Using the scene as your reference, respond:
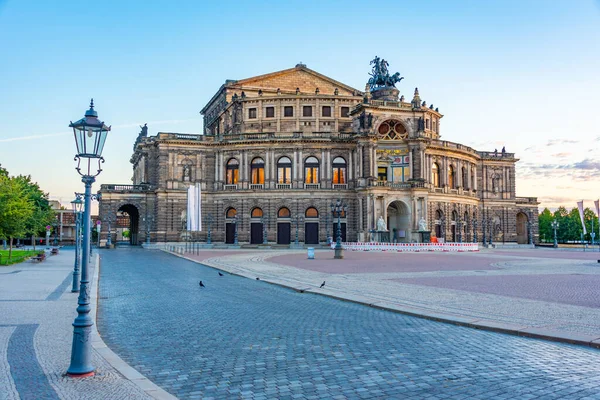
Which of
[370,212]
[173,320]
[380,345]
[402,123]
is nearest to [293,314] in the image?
[173,320]

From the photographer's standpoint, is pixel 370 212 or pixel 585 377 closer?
pixel 585 377

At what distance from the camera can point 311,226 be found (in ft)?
228

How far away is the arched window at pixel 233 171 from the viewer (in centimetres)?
7175

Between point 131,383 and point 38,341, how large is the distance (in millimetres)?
3786

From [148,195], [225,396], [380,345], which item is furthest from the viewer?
[148,195]

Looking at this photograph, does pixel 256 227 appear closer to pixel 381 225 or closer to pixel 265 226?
pixel 265 226

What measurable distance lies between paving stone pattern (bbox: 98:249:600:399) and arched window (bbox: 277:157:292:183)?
2177 inches

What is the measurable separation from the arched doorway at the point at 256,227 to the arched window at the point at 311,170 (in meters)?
7.67

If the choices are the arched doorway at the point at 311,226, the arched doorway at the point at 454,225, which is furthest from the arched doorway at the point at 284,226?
the arched doorway at the point at 454,225

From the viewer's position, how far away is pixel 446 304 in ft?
49.8

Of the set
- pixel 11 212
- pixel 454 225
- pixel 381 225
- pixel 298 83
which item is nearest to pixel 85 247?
pixel 11 212

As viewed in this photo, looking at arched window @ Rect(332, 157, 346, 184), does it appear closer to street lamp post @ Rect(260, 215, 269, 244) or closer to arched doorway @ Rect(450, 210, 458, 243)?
street lamp post @ Rect(260, 215, 269, 244)

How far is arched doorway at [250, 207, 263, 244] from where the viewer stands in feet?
229

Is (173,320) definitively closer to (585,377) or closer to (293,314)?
(293,314)
